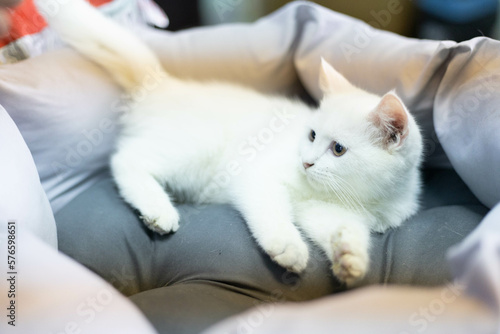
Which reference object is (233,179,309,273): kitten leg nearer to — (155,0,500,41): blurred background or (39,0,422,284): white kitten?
(39,0,422,284): white kitten

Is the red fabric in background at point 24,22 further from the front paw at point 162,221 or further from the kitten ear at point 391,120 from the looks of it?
the kitten ear at point 391,120

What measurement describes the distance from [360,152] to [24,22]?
1037mm

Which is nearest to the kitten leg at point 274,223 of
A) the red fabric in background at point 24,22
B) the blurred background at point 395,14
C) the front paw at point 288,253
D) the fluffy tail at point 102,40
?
the front paw at point 288,253

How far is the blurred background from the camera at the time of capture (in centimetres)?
124

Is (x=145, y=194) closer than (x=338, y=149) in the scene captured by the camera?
No

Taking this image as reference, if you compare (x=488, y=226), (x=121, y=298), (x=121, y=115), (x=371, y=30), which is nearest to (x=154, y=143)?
(x=121, y=115)

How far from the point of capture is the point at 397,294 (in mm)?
649

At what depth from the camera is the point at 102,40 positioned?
124 centimetres

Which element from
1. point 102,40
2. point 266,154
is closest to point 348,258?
point 266,154

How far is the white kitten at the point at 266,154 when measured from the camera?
0.95 m

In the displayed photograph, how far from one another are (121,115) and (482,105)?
103 centimetres

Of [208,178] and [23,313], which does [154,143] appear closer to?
[208,178]

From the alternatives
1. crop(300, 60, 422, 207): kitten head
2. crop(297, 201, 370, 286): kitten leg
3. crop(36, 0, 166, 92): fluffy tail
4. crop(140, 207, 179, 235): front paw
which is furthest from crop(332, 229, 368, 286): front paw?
crop(36, 0, 166, 92): fluffy tail

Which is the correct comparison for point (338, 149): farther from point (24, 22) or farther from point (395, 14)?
point (24, 22)
